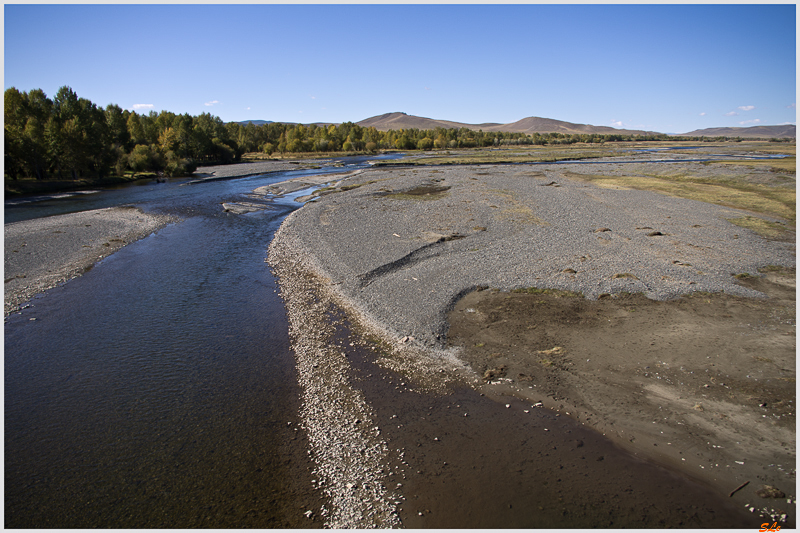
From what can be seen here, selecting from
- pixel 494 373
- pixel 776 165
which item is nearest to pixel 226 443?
pixel 494 373

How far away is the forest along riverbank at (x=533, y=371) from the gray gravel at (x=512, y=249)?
5.2 inches

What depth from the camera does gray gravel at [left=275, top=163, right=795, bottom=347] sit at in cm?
1780

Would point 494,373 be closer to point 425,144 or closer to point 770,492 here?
point 770,492

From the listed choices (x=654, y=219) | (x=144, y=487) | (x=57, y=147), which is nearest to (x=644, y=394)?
(x=144, y=487)

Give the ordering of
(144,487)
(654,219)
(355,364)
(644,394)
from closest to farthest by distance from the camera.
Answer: (144,487) < (644,394) < (355,364) < (654,219)

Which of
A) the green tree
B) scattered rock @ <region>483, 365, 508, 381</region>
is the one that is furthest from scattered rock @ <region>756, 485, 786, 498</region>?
the green tree

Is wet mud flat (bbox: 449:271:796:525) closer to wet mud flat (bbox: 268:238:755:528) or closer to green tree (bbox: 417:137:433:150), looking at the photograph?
wet mud flat (bbox: 268:238:755:528)

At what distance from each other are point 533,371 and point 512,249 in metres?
12.2

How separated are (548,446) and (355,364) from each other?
6282 millimetres

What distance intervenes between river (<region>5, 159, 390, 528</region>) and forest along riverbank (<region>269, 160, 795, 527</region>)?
1.15 m

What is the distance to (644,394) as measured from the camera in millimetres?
11203

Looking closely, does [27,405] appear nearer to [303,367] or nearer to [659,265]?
[303,367]

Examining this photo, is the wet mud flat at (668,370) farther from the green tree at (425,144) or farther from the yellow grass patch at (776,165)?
the green tree at (425,144)

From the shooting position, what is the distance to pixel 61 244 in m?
27.9
